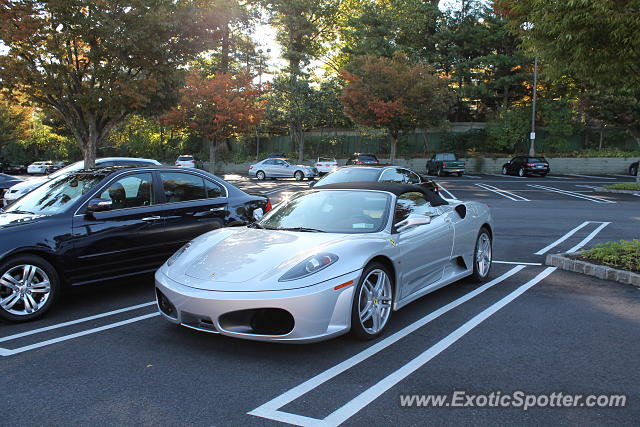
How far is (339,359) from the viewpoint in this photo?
13.0 ft

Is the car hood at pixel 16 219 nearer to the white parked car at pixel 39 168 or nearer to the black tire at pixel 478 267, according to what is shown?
the black tire at pixel 478 267

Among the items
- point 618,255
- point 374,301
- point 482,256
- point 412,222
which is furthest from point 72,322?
point 618,255

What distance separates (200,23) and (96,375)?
1738 centimetres

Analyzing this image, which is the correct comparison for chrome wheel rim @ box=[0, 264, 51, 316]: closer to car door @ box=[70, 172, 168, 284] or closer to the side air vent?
car door @ box=[70, 172, 168, 284]

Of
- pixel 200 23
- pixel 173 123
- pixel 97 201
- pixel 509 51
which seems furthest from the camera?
pixel 509 51

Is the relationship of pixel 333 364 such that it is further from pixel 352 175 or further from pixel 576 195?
pixel 576 195

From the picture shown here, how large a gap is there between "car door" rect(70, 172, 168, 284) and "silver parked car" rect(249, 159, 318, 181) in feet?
80.3

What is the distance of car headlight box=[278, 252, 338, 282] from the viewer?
3.94m

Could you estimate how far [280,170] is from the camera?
105 ft

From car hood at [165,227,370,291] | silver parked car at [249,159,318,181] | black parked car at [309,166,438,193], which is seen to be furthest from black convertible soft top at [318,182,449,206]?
silver parked car at [249,159,318,181]

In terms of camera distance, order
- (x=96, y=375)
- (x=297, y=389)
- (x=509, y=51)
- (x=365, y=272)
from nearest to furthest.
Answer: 1. (x=297, y=389)
2. (x=96, y=375)
3. (x=365, y=272)
4. (x=509, y=51)

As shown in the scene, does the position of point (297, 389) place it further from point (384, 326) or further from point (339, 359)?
point (384, 326)

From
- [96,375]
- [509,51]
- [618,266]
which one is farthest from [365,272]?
[509,51]

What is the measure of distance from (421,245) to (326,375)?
193 centimetres
